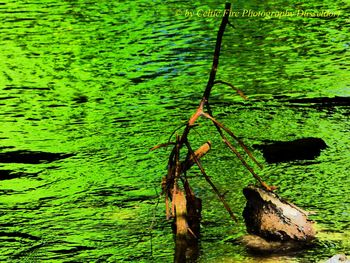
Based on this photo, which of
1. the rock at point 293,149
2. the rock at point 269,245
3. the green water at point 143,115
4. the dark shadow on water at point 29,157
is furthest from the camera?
the dark shadow on water at point 29,157

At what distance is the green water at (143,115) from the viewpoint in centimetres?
300

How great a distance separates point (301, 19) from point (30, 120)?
2.29 m

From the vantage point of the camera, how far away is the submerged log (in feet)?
9.12

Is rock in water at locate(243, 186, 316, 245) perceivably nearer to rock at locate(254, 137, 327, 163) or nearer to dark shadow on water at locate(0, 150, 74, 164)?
rock at locate(254, 137, 327, 163)

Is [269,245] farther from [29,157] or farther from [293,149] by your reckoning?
[29,157]

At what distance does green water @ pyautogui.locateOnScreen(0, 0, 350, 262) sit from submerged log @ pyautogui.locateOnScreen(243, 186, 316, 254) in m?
0.06

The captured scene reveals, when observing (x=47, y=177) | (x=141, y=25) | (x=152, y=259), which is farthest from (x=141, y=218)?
(x=141, y=25)

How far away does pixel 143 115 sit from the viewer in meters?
4.31

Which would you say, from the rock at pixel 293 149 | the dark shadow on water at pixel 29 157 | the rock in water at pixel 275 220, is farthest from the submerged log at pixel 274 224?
the dark shadow on water at pixel 29 157

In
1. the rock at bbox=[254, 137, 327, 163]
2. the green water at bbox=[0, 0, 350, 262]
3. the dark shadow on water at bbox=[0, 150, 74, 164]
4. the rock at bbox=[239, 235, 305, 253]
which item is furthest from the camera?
the dark shadow on water at bbox=[0, 150, 74, 164]

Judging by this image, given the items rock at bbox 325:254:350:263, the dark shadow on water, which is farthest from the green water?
rock at bbox 325:254:350:263

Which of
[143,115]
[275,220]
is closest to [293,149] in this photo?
[143,115]

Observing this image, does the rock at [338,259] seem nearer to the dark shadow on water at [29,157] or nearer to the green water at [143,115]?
the green water at [143,115]

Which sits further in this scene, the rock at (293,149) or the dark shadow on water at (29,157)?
the dark shadow on water at (29,157)
